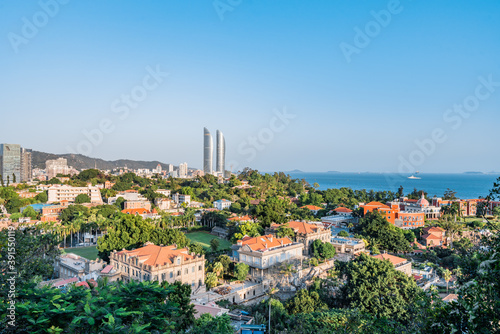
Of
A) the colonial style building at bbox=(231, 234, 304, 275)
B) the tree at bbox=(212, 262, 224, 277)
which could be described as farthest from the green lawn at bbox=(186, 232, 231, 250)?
the tree at bbox=(212, 262, 224, 277)

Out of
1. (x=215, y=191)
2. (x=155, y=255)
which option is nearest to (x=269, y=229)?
(x=155, y=255)

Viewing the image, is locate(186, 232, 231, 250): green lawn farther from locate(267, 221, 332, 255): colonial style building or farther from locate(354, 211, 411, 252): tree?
locate(354, 211, 411, 252): tree

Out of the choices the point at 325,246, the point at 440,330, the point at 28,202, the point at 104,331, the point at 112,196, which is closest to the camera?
the point at 440,330

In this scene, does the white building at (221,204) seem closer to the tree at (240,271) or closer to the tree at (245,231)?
the tree at (245,231)

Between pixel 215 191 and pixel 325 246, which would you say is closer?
pixel 325 246

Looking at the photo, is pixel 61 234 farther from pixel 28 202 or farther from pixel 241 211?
pixel 241 211

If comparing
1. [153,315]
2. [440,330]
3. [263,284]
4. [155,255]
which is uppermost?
[440,330]

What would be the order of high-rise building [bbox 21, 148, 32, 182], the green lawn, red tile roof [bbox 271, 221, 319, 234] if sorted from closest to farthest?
red tile roof [bbox 271, 221, 319, 234] → the green lawn → high-rise building [bbox 21, 148, 32, 182]

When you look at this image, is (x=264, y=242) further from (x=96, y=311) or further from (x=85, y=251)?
→ (x=85, y=251)
